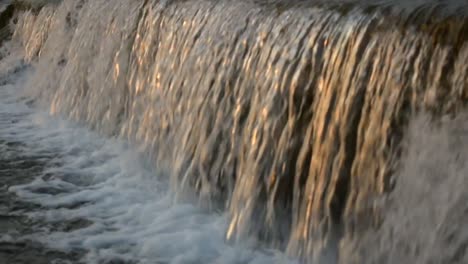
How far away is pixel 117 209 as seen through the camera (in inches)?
200

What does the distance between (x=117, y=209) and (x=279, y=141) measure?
113 cm

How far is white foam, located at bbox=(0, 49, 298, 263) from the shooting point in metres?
4.37

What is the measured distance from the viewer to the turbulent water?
12.0 ft

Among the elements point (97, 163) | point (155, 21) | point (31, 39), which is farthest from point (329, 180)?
point (31, 39)

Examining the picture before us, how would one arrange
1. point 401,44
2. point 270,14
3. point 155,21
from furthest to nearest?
point 155,21 < point 270,14 < point 401,44

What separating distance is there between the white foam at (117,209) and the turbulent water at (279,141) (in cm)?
1

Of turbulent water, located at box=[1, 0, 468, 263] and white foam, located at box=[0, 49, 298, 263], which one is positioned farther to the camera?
white foam, located at box=[0, 49, 298, 263]

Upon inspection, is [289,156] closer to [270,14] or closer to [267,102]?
[267,102]

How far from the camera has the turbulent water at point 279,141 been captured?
364 centimetres

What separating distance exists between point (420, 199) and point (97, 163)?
9.71 ft

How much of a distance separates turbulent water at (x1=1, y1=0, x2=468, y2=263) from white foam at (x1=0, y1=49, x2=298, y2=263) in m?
0.01

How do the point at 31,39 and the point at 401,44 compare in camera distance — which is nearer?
the point at 401,44

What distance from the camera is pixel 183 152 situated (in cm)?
539

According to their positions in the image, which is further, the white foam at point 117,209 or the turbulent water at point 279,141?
the white foam at point 117,209
